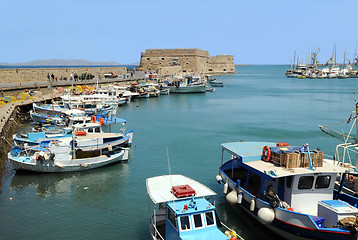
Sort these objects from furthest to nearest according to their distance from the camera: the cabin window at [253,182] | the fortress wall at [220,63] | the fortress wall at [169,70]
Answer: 1. the fortress wall at [220,63]
2. the fortress wall at [169,70]
3. the cabin window at [253,182]

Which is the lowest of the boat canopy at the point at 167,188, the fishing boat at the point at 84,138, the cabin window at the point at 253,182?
the cabin window at the point at 253,182

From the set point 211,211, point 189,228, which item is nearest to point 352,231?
point 211,211

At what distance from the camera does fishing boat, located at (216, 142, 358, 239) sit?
37.4 ft

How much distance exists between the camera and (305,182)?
12703 millimetres

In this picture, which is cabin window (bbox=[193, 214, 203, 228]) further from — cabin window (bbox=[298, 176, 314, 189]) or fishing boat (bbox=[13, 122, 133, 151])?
fishing boat (bbox=[13, 122, 133, 151])

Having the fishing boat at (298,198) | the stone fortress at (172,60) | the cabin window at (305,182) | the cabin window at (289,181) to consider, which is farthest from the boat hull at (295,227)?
the stone fortress at (172,60)

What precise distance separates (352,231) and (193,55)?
10350 cm

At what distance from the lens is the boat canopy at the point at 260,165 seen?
12.6 meters

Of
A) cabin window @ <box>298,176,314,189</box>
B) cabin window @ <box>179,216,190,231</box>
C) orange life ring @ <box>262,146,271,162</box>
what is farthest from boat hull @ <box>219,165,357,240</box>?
cabin window @ <box>179,216,190,231</box>

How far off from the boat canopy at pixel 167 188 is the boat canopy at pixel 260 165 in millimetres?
2546

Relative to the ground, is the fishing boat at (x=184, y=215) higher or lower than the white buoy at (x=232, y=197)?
higher

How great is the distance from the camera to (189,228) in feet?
35.0

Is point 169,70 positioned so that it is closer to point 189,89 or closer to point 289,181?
point 189,89

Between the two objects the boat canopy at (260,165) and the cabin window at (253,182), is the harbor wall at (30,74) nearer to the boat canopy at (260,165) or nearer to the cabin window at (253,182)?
the boat canopy at (260,165)
